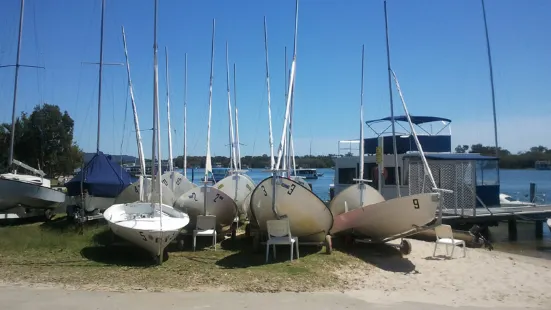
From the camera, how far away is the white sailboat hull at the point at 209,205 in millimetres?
14086

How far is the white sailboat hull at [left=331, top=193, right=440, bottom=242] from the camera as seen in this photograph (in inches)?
467

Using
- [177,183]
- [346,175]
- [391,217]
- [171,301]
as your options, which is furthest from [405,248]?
[346,175]

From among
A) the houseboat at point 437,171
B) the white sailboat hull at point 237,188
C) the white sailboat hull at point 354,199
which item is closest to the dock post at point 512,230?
the houseboat at point 437,171

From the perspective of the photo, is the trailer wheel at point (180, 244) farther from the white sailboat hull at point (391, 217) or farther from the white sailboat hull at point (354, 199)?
the white sailboat hull at point (354, 199)

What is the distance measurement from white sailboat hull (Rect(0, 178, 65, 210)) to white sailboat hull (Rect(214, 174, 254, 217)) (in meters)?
→ 6.39

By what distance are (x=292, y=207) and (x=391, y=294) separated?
3.89 m

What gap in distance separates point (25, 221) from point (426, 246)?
1464cm

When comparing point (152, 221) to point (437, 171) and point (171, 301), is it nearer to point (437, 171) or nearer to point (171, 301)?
point (171, 301)

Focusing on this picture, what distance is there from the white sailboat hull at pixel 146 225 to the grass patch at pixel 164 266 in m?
0.49

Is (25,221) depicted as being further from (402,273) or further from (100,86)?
(402,273)

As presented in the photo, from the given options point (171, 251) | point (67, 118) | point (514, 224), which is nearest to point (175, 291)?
point (171, 251)

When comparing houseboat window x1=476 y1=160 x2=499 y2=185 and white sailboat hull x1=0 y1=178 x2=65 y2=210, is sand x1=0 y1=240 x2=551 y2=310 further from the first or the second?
houseboat window x1=476 y1=160 x2=499 y2=185

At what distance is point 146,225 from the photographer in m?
11.0

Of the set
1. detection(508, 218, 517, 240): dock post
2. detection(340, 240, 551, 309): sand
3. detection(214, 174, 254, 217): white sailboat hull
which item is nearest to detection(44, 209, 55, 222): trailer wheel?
detection(214, 174, 254, 217): white sailboat hull
